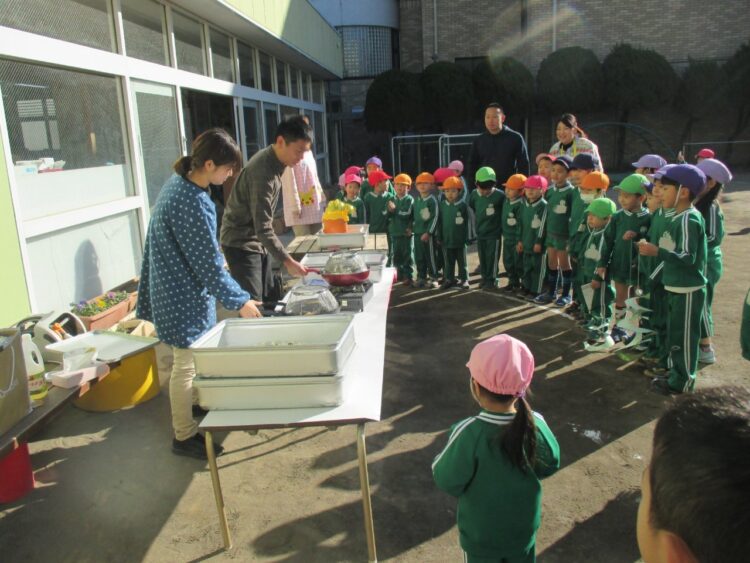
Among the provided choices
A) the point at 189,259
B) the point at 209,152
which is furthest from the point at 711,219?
the point at 189,259

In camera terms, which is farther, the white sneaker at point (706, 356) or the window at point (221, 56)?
the window at point (221, 56)

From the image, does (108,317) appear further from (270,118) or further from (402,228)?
(270,118)

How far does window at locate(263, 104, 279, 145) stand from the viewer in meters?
11.2

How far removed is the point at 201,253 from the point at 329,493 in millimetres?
1398

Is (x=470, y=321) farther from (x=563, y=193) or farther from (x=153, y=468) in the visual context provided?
(x=153, y=468)

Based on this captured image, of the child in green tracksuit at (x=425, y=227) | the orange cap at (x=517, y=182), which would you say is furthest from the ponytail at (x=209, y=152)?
the child in green tracksuit at (x=425, y=227)

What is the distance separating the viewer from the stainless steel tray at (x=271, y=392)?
2.31 metres

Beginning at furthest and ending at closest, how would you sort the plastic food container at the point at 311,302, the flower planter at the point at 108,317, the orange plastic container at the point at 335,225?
the orange plastic container at the point at 335,225, the flower planter at the point at 108,317, the plastic food container at the point at 311,302

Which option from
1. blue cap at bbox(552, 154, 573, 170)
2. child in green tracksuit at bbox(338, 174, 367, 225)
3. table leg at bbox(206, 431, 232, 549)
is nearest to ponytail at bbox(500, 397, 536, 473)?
table leg at bbox(206, 431, 232, 549)

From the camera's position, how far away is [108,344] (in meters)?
3.86

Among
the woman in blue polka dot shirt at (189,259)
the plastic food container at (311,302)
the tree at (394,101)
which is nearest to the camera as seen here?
the woman in blue polka dot shirt at (189,259)

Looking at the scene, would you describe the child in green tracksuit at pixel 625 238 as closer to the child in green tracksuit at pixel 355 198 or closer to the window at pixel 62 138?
the child in green tracksuit at pixel 355 198

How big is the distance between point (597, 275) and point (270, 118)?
828 centimetres

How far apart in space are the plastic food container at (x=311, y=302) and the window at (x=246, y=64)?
7.69 m
